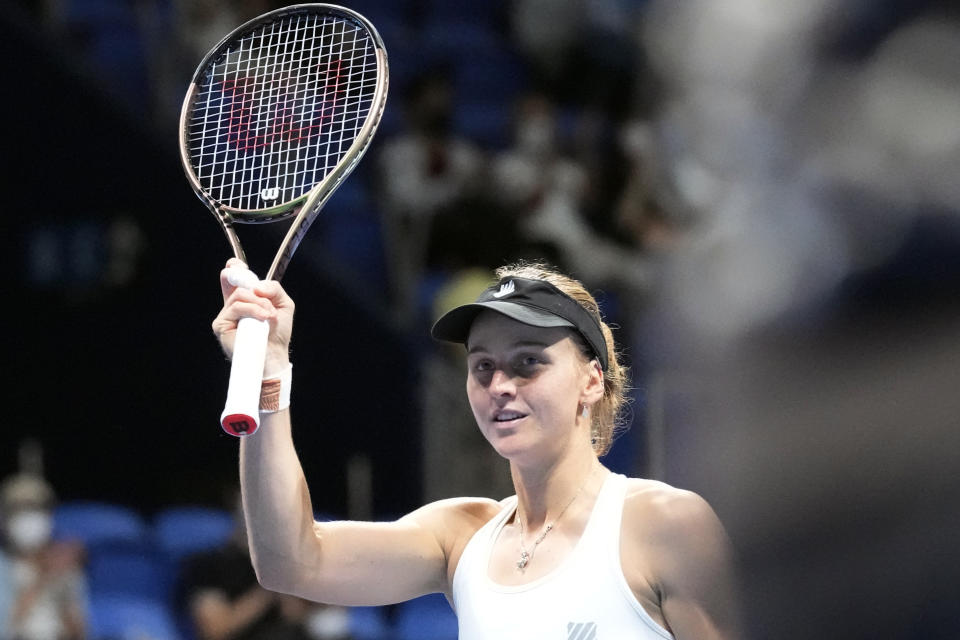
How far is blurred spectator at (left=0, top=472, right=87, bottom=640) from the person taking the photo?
16.7 ft

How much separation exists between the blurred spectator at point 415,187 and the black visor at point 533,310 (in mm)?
3532

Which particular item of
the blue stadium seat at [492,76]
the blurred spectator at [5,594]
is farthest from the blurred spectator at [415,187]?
the blurred spectator at [5,594]

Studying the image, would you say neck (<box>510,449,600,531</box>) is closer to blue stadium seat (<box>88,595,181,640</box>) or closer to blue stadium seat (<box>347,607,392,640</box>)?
blue stadium seat (<box>347,607,392,640</box>)

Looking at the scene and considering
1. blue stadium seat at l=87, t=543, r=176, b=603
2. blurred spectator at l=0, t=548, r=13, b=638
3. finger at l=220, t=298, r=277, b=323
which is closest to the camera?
finger at l=220, t=298, r=277, b=323

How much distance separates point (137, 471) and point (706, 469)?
13.1 ft

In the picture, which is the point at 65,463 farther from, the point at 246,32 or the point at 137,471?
the point at 246,32

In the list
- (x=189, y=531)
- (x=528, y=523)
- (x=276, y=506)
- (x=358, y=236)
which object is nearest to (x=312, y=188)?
(x=276, y=506)

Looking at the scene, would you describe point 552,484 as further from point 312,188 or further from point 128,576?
point 128,576

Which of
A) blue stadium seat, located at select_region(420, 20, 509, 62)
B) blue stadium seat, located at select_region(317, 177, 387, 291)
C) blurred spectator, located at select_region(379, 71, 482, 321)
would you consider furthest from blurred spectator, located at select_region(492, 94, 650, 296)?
blue stadium seat, located at select_region(420, 20, 509, 62)

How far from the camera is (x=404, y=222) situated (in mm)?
6016

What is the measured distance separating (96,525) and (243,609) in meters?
0.88

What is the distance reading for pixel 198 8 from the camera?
240 inches

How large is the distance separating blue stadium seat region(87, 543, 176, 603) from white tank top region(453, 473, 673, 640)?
356 centimetres

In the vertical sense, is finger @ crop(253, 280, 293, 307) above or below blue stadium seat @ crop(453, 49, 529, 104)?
below
